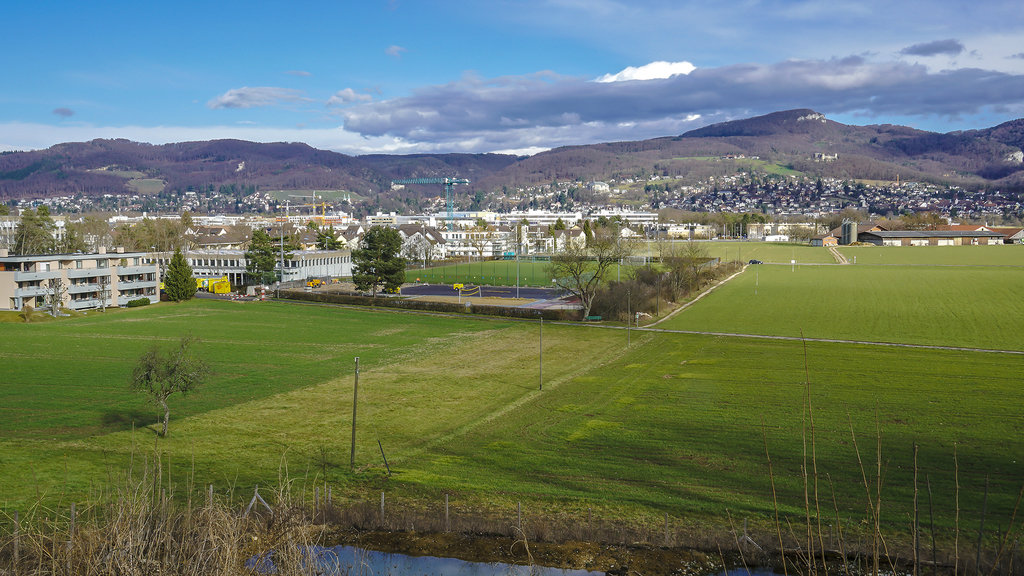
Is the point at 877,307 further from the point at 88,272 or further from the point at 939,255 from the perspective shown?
the point at 88,272

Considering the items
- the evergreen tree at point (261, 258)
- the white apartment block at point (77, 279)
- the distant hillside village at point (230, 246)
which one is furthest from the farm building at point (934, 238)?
the white apartment block at point (77, 279)

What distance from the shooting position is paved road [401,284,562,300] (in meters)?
59.3

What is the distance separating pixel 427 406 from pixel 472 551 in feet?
36.6

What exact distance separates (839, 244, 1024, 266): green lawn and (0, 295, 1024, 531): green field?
2301 inches

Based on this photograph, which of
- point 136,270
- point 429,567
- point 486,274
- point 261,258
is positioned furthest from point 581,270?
point 136,270

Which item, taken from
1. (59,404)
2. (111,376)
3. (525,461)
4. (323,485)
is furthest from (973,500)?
(111,376)

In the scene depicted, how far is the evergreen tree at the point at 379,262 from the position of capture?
182ft

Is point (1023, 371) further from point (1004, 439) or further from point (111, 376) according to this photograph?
point (111, 376)

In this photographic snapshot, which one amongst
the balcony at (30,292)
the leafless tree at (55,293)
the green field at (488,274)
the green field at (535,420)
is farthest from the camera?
the green field at (488,274)

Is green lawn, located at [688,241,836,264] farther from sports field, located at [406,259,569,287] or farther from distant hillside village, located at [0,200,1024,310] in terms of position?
sports field, located at [406,259,569,287]

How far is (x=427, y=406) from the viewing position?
2359 cm

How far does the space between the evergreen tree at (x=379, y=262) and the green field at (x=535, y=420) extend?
18480mm

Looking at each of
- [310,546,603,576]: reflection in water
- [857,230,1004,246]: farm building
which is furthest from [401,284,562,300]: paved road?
[857,230,1004,246]: farm building

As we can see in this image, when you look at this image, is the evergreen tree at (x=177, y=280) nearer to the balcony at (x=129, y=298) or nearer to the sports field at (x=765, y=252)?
the balcony at (x=129, y=298)
